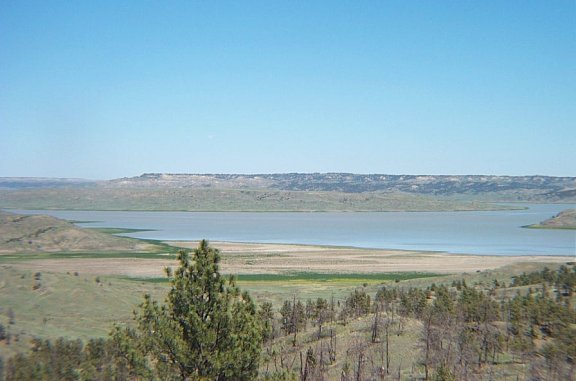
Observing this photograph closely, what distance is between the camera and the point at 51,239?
80500mm

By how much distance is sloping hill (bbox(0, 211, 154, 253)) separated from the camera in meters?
77.0

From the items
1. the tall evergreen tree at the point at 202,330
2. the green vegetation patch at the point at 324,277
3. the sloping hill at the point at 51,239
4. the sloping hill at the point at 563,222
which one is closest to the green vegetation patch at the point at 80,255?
the sloping hill at the point at 51,239

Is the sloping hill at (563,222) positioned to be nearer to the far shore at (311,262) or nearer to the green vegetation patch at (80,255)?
the far shore at (311,262)

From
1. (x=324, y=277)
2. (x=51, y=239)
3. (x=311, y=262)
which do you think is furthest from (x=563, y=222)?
(x=51, y=239)

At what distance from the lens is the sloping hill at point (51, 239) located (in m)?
77.0

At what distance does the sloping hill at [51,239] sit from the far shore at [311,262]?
35.4ft

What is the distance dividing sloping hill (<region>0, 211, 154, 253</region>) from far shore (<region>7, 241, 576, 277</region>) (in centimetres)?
1079

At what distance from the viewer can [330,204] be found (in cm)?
19788

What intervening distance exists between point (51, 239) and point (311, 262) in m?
35.8

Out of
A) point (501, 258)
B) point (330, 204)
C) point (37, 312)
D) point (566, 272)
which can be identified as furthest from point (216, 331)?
point (330, 204)

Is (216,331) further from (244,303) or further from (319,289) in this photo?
(319,289)

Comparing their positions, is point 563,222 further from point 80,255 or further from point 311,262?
point 80,255

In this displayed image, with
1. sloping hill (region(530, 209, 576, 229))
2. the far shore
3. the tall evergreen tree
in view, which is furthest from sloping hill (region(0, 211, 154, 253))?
sloping hill (region(530, 209, 576, 229))

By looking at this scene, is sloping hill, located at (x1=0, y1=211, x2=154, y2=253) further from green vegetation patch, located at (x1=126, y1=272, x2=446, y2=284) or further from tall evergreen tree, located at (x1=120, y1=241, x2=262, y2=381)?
tall evergreen tree, located at (x1=120, y1=241, x2=262, y2=381)
